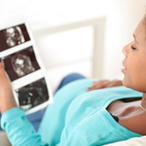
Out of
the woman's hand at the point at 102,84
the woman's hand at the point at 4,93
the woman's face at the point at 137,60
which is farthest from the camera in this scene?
the woman's hand at the point at 102,84

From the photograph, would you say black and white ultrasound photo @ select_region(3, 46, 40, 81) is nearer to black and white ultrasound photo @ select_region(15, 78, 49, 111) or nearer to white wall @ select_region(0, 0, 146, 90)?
black and white ultrasound photo @ select_region(15, 78, 49, 111)

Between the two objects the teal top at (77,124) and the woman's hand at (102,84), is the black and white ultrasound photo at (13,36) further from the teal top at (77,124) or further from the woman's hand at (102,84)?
the woman's hand at (102,84)

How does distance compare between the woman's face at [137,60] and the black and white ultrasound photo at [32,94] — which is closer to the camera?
the woman's face at [137,60]

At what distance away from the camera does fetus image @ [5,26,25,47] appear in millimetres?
642

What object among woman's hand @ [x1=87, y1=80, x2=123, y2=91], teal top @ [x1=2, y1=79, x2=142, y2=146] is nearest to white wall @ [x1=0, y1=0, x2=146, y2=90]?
woman's hand @ [x1=87, y1=80, x2=123, y2=91]

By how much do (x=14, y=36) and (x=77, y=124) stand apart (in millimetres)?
306

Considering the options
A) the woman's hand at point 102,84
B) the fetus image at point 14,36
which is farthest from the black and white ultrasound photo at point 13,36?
the woman's hand at point 102,84

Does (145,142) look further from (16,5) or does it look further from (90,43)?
(90,43)

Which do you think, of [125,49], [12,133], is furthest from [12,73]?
[125,49]

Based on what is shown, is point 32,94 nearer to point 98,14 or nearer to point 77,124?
point 77,124

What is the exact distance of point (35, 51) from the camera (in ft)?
2.26

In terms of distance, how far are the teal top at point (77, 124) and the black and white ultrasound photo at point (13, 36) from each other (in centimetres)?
19

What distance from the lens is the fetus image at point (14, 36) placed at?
0.64 m

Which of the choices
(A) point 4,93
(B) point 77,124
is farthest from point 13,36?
(B) point 77,124
